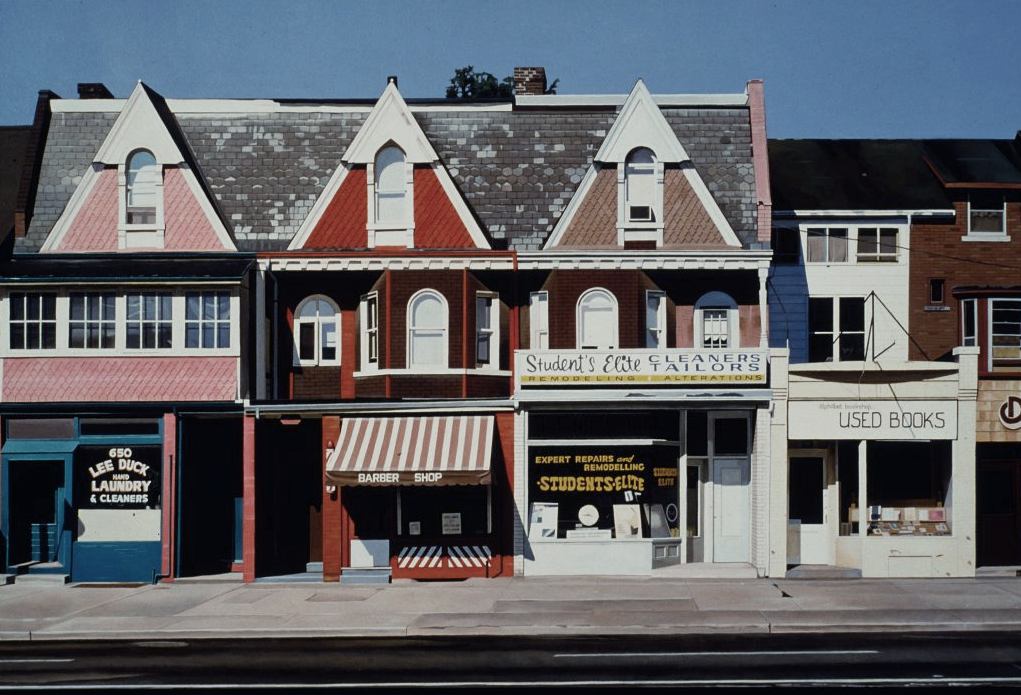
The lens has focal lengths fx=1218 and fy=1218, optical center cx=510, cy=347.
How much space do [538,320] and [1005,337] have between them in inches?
462

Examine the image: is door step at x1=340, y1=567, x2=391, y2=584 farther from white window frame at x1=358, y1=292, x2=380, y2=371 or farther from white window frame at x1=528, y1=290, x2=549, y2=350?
white window frame at x1=528, y1=290, x2=549, y2=350

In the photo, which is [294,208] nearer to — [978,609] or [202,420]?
[202,420]

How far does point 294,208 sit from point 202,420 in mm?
5858

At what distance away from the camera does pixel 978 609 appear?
79.0 ft

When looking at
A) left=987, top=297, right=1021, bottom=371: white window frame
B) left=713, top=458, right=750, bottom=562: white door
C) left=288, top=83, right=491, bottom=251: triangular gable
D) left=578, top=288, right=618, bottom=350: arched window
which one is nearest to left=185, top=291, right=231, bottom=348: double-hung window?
left=288, top=83, right=491, bottom=251: triangular gable

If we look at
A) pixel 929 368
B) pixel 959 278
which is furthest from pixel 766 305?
pixel 959 278

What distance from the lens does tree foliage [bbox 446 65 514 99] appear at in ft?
226

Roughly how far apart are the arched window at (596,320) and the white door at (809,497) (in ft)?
18.3

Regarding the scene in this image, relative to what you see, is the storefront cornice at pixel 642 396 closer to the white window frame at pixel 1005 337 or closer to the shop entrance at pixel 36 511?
the white window frame at pixel 1005 337

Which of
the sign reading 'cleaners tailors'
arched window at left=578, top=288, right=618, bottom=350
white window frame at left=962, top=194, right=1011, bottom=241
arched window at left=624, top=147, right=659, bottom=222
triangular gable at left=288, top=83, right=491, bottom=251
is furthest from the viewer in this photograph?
white window frame at left=962, top=194, right=1011, bottom=241

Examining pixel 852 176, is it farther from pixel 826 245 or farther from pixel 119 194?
pixel 119 194

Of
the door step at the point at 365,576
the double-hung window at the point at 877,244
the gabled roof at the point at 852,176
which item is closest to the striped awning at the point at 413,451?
the door step at the point at 365,576

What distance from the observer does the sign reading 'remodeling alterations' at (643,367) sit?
28781 millimetres

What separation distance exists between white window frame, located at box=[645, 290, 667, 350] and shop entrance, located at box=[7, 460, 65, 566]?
1503cm
